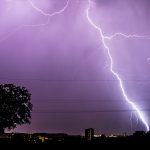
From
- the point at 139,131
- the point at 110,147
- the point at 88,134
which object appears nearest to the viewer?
the point at 110,147

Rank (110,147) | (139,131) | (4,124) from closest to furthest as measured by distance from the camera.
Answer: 1. (110,147)
2. (139,131)
3. (4,124)

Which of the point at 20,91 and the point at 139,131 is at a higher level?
the point at 20,91

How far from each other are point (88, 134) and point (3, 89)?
22.2 metres

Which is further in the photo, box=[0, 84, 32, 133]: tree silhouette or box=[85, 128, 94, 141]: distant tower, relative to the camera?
box=[0, 84, 32, 133]: tree silhouette

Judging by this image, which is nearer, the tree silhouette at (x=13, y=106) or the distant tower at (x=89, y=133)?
the distant tower at (x=89, y=133)

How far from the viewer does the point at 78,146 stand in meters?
30.1

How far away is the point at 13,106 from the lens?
63.6 m

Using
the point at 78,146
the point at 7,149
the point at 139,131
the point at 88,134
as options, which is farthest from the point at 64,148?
the point at 139,131

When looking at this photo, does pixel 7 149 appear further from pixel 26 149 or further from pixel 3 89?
pixel 3 89

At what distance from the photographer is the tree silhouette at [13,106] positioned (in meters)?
62.4

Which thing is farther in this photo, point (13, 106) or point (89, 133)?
point (13, 106)

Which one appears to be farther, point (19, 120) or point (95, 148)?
point (19, 120)

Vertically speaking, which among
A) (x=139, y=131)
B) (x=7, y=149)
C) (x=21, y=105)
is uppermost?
(x=21, y=105)

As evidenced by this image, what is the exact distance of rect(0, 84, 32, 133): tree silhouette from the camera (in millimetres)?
62375
